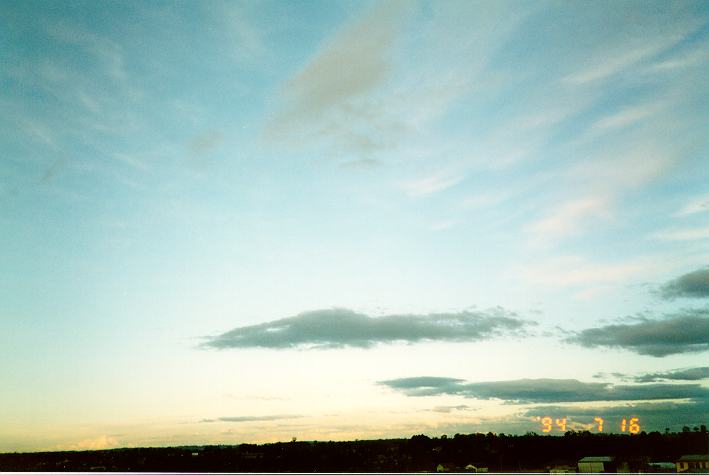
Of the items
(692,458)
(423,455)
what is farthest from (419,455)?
(692,458)

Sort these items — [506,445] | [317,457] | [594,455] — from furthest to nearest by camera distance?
[506,445]
[594,455]
[317,457]

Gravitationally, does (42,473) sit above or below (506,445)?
above

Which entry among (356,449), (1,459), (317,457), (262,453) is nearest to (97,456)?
(1,459)

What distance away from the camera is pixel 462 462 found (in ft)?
48.7

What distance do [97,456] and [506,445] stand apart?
41.4 feet

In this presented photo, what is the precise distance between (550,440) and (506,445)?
7.18 ft

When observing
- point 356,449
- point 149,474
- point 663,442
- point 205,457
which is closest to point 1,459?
point 205,457

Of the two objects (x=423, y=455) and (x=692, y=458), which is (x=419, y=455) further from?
(x=692, y=458)

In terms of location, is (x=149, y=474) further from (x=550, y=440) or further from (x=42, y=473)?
(x=550, y=440)

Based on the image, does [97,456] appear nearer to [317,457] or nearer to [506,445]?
[317,457]

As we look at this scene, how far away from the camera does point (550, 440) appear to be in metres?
18.6

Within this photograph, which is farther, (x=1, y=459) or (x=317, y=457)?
(x=317, y=457)

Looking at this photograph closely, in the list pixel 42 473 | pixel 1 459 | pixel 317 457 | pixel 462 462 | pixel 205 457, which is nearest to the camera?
pixel 42 473

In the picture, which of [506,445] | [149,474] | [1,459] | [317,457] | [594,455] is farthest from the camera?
[506,445]
